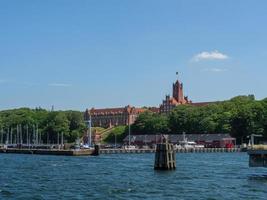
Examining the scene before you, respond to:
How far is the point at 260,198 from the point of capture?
56250 mm

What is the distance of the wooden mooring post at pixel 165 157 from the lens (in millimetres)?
89644

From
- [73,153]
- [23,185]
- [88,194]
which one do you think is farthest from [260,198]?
[73,153]

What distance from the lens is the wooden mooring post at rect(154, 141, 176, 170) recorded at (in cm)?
8964

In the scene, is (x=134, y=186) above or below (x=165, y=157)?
below

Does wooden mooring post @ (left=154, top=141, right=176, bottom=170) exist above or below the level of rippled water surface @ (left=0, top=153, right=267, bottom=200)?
above

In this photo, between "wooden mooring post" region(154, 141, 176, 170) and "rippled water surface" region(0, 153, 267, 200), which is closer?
"rippled water surface" region(0, 153, 267, 200)

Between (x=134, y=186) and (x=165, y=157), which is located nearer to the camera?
(x=134, y=186)

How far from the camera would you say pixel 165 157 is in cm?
9100

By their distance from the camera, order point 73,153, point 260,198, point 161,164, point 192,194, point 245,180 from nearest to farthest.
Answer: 1. point 260,198
2. point 192,194
3. point 245,180
4. point 161,164
5. point 73,153

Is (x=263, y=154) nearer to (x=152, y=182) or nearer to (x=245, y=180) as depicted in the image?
(x=245, y=180)

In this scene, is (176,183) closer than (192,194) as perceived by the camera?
No

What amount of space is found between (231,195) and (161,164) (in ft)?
107

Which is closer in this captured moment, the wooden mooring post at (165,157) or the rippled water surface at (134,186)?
the rippled water surface at (134,186)

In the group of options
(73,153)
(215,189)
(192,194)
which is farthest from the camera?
(73,153)
